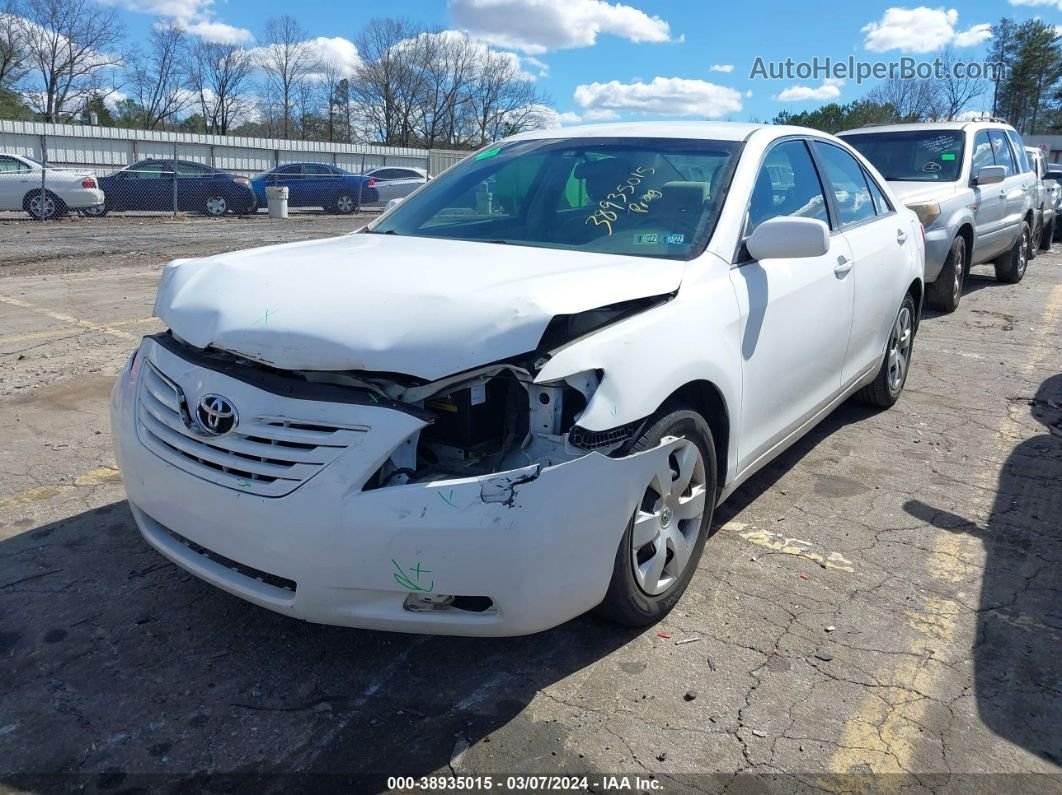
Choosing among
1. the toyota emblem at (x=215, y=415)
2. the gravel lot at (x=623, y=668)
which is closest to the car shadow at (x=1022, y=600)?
the gravel lot at (x=623, y=668)

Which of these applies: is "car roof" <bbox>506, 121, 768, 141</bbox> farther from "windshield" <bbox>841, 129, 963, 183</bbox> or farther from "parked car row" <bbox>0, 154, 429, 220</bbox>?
"parked car row" <bbox>0, 154, 429, 220</bbox>

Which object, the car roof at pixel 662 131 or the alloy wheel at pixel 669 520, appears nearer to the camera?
the alloy wheel at pixel 669 520

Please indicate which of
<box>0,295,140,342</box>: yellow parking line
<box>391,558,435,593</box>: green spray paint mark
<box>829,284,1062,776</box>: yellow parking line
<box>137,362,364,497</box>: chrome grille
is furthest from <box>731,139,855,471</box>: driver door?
<box>0,295,140,342</box>: yellow parking line

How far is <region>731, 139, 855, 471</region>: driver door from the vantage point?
10.9 ft

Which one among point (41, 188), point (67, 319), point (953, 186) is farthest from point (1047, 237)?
point (41, 188)

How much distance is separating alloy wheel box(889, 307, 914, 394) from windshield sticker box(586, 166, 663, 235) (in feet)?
7.65

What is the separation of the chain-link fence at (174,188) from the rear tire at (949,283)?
9586 millimetres

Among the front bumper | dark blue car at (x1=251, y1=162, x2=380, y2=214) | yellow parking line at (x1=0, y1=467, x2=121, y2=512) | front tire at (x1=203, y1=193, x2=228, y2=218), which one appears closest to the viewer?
the front bumper

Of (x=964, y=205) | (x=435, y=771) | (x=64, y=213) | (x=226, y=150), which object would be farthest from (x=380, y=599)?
(x=226, y=150)

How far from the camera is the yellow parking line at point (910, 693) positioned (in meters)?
2.41

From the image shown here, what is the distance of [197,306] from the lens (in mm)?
2721

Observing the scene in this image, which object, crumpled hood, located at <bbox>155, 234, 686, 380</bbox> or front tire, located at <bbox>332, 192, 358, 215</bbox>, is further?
front tire, located at <bbox>332, 192, 358, 215</bbox>

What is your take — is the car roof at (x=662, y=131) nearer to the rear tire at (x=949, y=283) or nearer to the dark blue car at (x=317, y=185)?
the rear tire at (x=949, y=283)

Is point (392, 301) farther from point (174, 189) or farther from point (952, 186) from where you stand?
point (174, 189)
